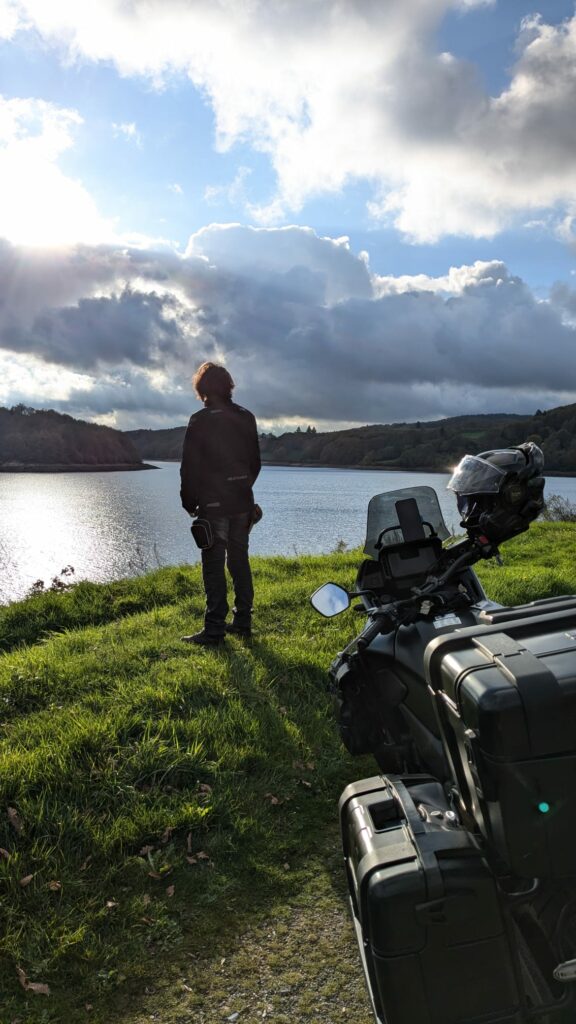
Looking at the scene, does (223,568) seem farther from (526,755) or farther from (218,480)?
(526,755)

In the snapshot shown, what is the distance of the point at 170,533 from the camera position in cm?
2023

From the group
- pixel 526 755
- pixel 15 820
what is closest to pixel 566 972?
pixel 526 755

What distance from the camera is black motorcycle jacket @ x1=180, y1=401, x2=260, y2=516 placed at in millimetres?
6074

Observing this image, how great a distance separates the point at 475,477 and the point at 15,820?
115 inches

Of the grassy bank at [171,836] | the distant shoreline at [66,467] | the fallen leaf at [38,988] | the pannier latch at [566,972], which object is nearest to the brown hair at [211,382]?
the grassy bank at [171,836]

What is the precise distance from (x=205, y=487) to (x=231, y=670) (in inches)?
67.4

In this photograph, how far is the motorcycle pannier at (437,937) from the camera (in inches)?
71.2

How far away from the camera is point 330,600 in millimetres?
3379

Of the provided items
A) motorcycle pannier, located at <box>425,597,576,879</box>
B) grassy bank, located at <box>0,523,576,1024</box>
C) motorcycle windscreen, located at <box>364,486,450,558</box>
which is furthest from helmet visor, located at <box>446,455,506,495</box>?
grassy bank, located at <box>0,523,576,1024</box>

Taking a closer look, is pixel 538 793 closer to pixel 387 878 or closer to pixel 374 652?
pixel 387 878

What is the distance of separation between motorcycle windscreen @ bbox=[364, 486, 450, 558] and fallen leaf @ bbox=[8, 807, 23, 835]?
2.31 metres

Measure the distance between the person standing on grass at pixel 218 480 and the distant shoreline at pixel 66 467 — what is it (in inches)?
2939

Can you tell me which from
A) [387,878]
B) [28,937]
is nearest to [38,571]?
[28,937]

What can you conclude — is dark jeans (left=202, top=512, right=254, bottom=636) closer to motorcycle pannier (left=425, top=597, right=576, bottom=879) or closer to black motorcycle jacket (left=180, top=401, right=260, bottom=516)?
black motorcycle jacket (left=180, top=401, right=260, bottom=516)
